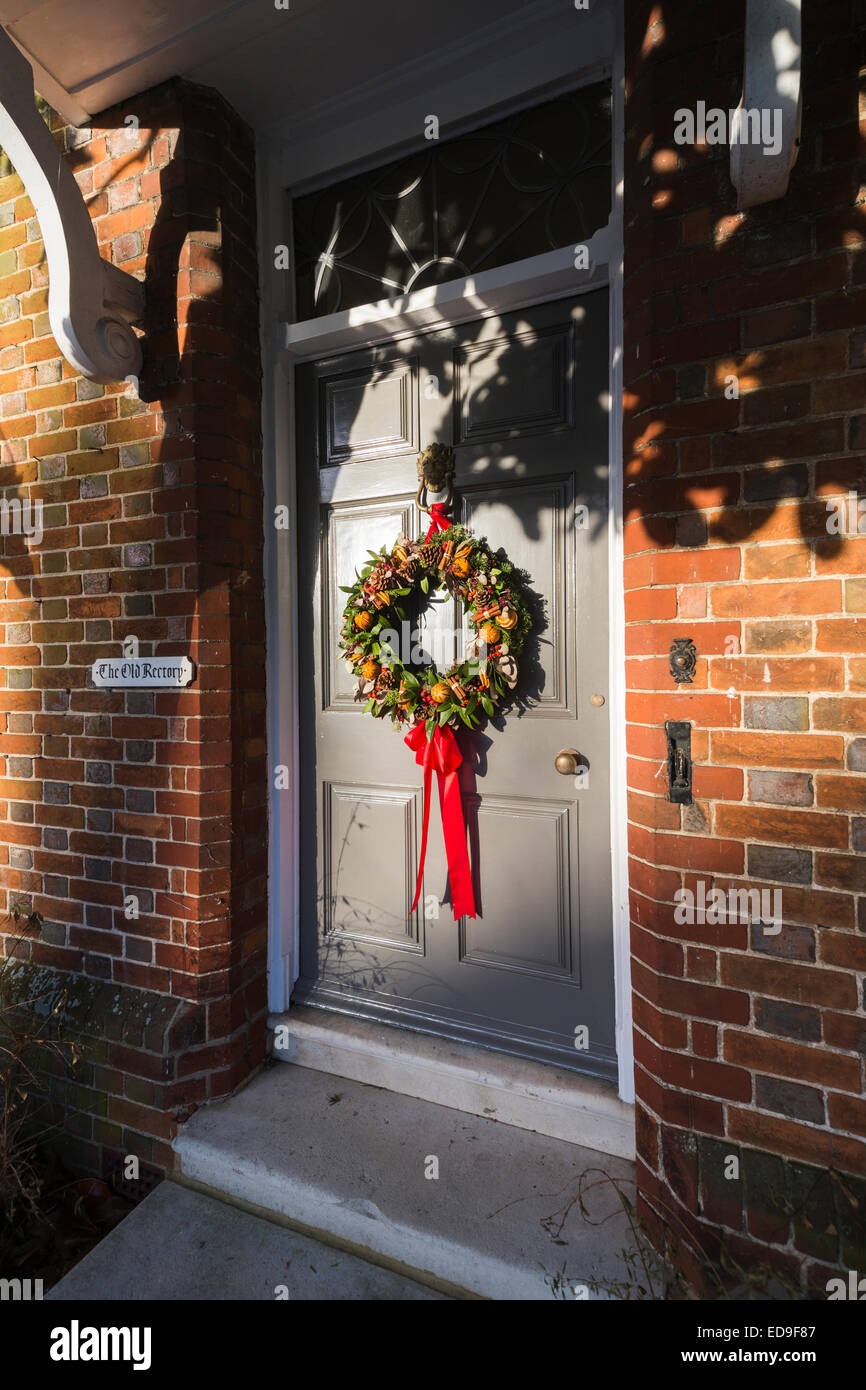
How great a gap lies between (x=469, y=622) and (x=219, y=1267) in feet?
7.01

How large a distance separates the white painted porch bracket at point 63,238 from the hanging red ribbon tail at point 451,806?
1.71m

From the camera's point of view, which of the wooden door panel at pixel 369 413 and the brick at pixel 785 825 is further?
the wooden door panel at pixel 369 413

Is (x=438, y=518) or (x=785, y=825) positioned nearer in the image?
(x=785, y=825)

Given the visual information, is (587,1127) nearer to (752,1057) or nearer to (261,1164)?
(752,1057)

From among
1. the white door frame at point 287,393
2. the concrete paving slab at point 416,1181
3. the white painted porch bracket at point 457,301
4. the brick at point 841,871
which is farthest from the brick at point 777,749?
the white painted porch bracket at point 457,301

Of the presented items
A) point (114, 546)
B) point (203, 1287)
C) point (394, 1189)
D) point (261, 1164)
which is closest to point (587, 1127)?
point (394, 1189)

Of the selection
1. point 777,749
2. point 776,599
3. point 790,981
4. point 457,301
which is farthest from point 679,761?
point 457,301

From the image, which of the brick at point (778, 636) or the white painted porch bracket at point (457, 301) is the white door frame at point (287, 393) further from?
the brick at point (778, 636)

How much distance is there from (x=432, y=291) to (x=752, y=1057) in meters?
2.56

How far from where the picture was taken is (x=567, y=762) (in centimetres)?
212

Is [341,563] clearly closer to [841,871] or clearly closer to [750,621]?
[750,621]

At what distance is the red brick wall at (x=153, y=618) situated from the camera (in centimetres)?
226

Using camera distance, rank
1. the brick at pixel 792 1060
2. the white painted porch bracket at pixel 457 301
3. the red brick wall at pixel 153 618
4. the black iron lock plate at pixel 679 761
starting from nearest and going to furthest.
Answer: the brick at pixel 792 1060 < the black iron lock plate at pixel 679 761 < the white painted porch bracket at pixel 457 301 < the red brick wall at pixel 153 618

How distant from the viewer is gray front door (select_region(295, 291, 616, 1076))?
7.06 feet
